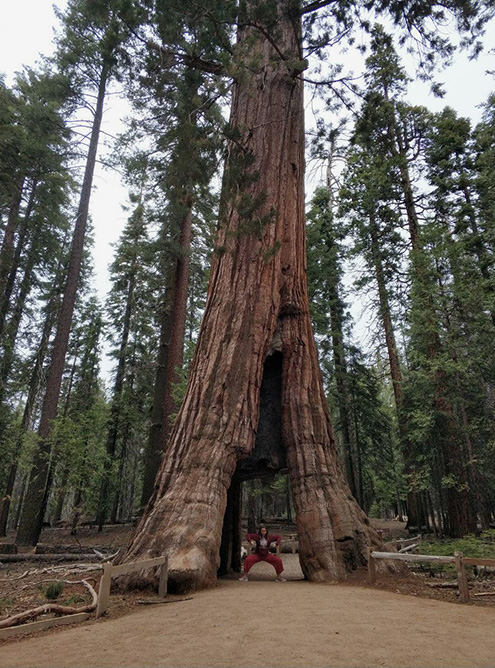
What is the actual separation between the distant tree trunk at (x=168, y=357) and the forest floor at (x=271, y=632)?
7157 mm

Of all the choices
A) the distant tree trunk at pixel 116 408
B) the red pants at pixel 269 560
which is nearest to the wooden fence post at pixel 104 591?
the red pants at pixel 269 560

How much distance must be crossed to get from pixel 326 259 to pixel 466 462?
363 inches

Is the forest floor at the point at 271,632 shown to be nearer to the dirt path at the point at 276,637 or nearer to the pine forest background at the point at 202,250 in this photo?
the dirt path at the point at 276,637

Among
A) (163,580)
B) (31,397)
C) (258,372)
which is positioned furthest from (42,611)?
(31,397)

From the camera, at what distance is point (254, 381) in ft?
24.3

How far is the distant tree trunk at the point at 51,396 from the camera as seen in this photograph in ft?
39.8

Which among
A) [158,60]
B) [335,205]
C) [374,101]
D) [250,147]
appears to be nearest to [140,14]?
[158,60]

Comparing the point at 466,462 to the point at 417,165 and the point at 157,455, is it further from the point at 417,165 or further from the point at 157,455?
the point at 417,165

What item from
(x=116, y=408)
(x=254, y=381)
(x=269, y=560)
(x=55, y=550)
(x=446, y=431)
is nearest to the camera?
(x=269, y=560)

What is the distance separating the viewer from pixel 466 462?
11.0m

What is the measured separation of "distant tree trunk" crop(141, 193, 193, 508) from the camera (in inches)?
493

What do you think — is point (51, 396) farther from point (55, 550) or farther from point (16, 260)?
point (16, 260)

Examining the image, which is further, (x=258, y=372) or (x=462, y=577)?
(x=258, y=372)

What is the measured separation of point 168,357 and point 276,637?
10.4 metres
